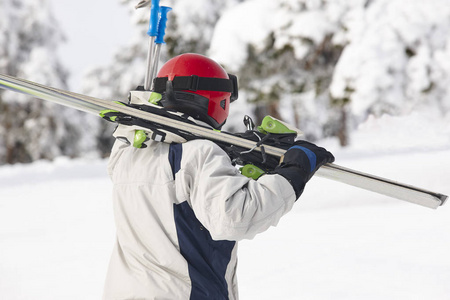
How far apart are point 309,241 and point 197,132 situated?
139 inches

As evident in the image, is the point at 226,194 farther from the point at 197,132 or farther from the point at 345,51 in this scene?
the point at 345,51

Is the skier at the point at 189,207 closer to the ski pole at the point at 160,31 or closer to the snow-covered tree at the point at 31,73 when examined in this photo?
the ski pole at the point at 160,31

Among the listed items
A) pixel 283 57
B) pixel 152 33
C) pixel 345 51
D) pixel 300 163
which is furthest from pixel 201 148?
pixel 283 57

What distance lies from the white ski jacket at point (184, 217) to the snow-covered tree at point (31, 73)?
A: 15190mm

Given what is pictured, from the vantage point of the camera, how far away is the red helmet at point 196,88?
2.00m

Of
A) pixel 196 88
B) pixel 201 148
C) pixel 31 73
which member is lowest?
pixel 201 148

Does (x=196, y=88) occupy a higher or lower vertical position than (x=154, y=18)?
lower

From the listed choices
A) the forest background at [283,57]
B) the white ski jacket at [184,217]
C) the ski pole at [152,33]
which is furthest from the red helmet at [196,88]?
the forest background at [283,57]

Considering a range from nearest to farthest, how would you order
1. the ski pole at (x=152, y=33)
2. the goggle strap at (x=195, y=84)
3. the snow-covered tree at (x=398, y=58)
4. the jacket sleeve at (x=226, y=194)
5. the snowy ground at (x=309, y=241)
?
1. the jacket sleeve at (x=226, y=194)
2. the goggle strap at (x=195, y=84)
3. the ski pole at (x=152, y=33)
4. the snowy ground at (x=309, y=241)
5. the snow-covered tree at (x=398, y=58)

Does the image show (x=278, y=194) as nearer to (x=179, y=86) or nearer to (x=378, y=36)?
(x=179, y=86)

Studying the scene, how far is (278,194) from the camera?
173cm

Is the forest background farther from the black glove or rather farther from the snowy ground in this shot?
the black glove

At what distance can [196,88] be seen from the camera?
2.00 metres

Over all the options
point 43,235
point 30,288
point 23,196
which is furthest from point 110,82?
point 30,288
